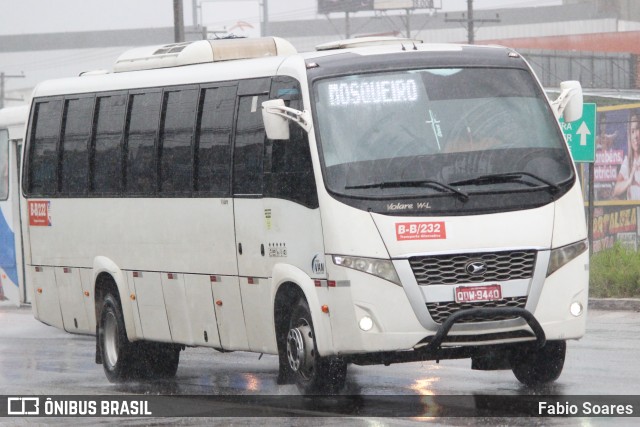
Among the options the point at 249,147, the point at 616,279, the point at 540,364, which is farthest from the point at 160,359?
the point at 616,279

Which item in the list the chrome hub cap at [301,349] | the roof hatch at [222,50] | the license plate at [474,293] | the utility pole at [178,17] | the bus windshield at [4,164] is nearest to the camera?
the license plate at [474,293]

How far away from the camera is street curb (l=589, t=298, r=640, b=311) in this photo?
20188mm

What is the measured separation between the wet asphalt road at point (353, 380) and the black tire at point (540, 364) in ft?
0.39

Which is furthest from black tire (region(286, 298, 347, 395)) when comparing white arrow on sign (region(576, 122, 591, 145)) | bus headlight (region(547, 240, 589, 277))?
white arrow on sign (region(576, 122, 591, 145))

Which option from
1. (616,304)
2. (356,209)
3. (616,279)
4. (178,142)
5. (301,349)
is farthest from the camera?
(616,279)

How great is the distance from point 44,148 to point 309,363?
620 cm

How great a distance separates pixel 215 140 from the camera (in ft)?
43.3

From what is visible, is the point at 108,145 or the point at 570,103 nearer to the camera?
the point at 570,103

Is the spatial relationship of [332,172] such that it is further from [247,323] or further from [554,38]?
[554,38]

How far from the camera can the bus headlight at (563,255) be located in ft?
36.5

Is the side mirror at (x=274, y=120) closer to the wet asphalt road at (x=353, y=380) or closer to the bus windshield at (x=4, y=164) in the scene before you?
the wet asphalt road at (x=353, y=380)

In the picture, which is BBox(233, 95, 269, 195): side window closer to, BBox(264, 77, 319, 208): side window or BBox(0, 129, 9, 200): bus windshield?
BBox(264, 77, 319, 208): side window

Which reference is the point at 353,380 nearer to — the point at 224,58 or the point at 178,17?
the point at 224,58

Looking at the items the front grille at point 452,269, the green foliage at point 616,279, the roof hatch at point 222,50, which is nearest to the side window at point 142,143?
the roof hatch at point 222,50
